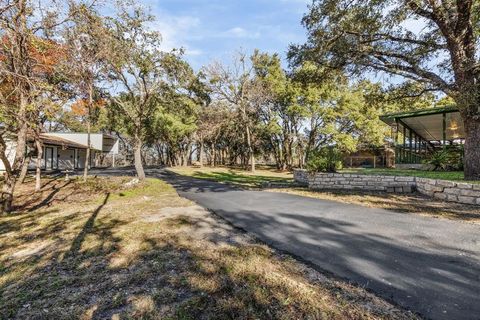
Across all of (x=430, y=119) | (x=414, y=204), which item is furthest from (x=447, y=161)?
(x=414, y=204)

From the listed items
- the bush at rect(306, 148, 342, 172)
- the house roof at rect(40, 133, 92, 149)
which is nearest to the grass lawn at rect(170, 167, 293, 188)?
the bush at rect(306, 148, 342, 172)

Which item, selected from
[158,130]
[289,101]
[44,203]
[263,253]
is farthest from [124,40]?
[158,130]

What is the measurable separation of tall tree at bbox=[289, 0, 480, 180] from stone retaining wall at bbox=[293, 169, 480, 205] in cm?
136

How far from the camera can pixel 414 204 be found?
6898 mm

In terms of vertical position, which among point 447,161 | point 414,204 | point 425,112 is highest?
point 425,112

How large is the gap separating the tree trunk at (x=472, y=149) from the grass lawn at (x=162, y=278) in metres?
7.76

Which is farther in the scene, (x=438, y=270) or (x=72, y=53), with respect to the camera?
(x=72, y=53)

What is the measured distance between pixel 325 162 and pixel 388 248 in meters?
7.60

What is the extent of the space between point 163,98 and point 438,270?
580 inches

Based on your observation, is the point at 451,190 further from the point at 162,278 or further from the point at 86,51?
the point at 86,51

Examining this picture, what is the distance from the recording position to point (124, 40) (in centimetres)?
1207

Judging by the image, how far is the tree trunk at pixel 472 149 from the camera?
27.3 feet

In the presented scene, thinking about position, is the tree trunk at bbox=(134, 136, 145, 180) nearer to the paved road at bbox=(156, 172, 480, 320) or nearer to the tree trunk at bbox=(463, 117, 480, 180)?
the paved road at bbox=(156, 172, 480, 320)

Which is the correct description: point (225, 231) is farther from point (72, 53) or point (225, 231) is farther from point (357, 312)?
point (72, 53)
